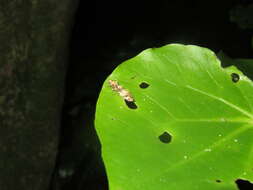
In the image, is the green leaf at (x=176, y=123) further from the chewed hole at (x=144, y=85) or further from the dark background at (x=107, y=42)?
the dark background at (x=107, y=42)

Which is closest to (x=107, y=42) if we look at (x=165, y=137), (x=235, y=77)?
(x=235, y=77)

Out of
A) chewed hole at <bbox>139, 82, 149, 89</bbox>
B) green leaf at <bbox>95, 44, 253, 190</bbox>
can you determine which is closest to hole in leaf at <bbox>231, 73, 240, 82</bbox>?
green leaf at <bbox>95, 44, 253, 190</bbox>

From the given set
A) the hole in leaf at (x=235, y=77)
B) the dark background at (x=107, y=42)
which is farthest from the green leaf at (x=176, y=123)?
the dark background at (x=107, y=42)

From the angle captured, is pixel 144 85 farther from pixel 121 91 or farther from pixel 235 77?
pixel 235 77

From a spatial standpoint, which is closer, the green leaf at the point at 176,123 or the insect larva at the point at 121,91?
the green leaf at the point at 176,123

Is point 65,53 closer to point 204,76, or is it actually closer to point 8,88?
point 8,88

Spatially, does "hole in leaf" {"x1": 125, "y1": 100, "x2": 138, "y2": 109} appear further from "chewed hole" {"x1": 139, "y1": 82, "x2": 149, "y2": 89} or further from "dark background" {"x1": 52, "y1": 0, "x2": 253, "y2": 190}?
"dark background" {"x1": 52, "y1": 0, "x2": 253, "y2": 190}

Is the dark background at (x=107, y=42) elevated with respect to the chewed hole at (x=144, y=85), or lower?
lower
